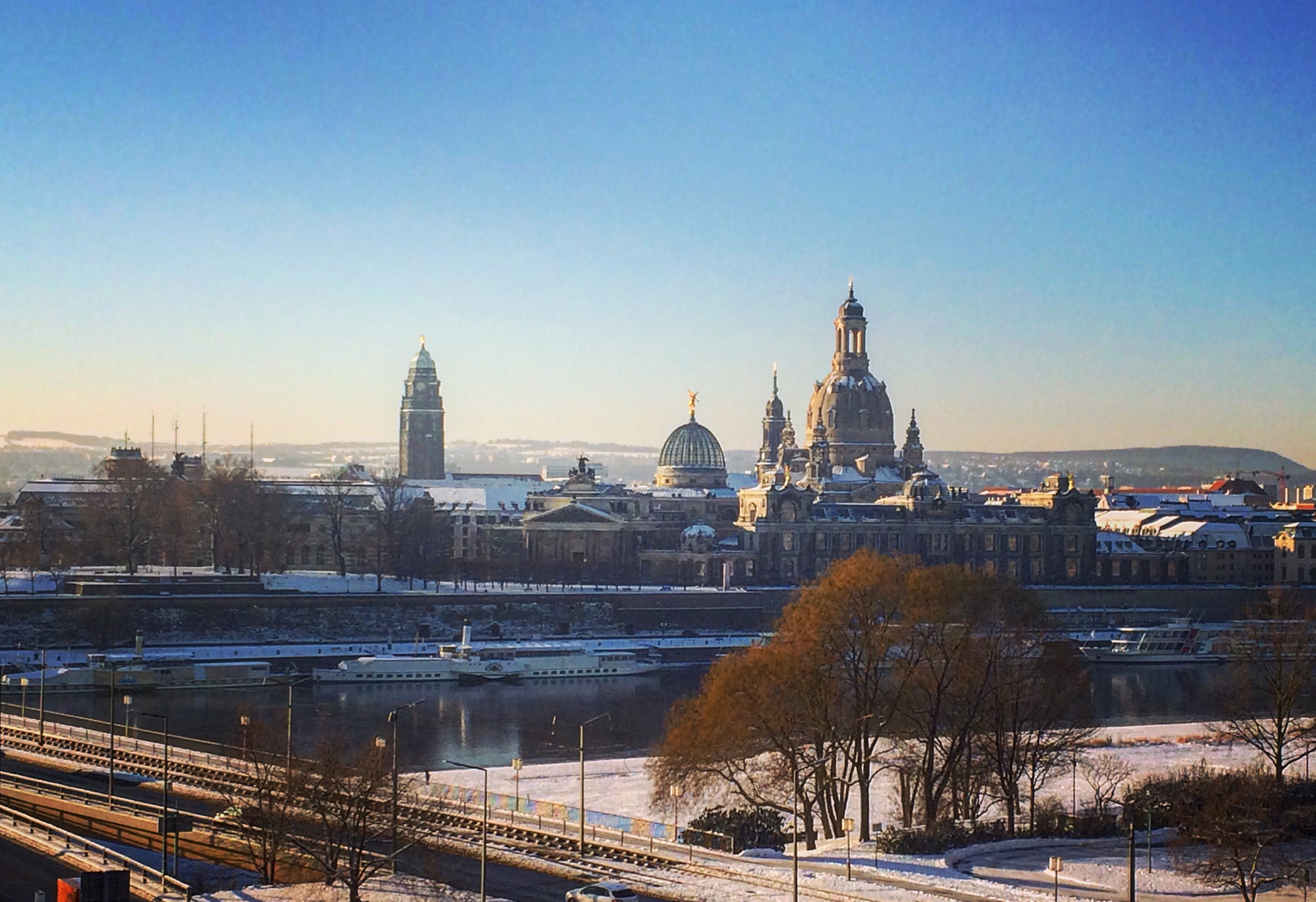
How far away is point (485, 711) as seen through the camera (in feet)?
230

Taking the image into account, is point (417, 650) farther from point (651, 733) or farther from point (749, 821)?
point (749, 821)

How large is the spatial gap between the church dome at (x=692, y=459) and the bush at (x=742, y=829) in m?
92.1

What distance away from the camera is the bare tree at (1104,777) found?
4608cm

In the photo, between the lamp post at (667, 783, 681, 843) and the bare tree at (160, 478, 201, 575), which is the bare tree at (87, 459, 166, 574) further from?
the lamp post at (667, 783, 681, 843)

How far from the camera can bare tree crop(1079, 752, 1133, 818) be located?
46.1 meters

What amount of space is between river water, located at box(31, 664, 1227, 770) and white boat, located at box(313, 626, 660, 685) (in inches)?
40.0

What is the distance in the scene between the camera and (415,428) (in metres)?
151

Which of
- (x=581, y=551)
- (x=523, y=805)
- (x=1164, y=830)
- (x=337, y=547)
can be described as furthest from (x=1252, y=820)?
(x=581, y=551)

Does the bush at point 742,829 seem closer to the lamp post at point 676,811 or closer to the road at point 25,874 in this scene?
the lamp post at point 676,811

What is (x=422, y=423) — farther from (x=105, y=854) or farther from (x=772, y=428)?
(x=105, y=854)

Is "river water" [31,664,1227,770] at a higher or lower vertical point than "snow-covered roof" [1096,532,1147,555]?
lower

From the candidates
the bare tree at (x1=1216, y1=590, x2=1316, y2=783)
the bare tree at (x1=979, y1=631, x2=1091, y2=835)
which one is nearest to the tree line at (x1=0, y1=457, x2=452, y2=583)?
the bare tree at (x1=1216, y1=590, x2=1316, y2=783)

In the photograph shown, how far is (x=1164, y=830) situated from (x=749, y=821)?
9.35m

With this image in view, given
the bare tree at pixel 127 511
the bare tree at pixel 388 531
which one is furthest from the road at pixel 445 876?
the bare tree at pixel 127 511
